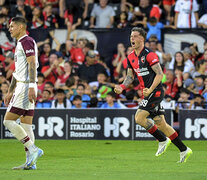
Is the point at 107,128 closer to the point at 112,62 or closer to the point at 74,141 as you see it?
the point at 74,141

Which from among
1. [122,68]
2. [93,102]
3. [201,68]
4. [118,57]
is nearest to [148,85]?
[93,102]

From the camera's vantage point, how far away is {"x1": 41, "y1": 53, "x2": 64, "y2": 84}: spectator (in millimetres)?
19578

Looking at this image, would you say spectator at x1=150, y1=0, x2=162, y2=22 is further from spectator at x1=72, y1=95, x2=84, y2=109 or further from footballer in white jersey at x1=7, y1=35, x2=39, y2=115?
footballer in white jersey at x1=7, y1=35, x2=39, y2=115

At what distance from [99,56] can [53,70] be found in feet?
5.19

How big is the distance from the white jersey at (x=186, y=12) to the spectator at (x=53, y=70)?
4269 mm

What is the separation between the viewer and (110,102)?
17.5 m

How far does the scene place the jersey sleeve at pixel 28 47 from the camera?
9.79 metres

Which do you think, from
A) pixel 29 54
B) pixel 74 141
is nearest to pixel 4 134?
pixel 74 141

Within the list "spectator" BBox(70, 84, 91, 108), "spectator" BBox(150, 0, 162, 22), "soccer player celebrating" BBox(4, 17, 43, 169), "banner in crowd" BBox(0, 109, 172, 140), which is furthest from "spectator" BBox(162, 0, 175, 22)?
"soccer player celebrating" BBox(4, 17, 43, 169)

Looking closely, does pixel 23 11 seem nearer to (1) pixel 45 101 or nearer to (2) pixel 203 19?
(1) pixel 45 101

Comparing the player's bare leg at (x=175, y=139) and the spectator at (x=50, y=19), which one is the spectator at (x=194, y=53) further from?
the player's bare leg at (x=175, y=139)

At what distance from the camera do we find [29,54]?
9781 millimetres

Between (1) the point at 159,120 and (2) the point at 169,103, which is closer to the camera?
(1) the point at 159,120

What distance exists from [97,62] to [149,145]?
189 inches
